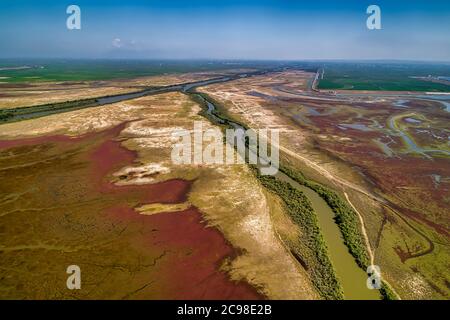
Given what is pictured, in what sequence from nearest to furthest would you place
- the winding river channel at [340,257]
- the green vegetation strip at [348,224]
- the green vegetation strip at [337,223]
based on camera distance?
1. the winding river channel at [340,257]
2. the green vegetation strip at [337,223]
3. the green vegetation strip at [348,224]

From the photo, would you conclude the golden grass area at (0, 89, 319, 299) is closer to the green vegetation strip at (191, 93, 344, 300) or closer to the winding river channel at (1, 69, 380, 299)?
the green vegetation strip at (191, 93, 344, 300)

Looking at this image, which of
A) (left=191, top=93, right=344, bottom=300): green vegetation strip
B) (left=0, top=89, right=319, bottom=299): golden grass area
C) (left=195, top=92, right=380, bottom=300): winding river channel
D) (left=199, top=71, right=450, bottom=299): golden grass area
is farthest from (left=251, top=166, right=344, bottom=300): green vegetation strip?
(left=199, top=71, right=450, bottom=299): golden grass area

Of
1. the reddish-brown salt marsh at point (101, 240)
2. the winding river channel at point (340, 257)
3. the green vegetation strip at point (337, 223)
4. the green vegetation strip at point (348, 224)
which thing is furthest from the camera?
the green vegetation strip at point (348, 224)

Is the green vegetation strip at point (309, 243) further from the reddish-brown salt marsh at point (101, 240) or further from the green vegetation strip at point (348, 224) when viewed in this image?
the reddish-brown salt marsh at point (101, 240)

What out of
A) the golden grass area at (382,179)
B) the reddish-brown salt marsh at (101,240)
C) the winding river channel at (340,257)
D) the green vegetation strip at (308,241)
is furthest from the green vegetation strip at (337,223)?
the reddish-brown salt marsh at (101,240)
